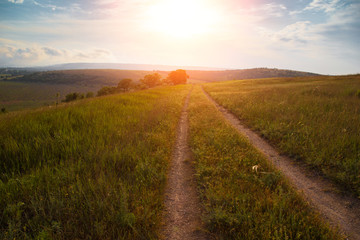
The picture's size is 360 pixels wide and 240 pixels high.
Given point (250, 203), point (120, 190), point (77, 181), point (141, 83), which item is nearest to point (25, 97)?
point (141, 83)

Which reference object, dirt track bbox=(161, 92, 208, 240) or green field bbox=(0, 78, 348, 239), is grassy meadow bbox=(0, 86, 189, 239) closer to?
green field bbox=(0, 78, 348, 239)

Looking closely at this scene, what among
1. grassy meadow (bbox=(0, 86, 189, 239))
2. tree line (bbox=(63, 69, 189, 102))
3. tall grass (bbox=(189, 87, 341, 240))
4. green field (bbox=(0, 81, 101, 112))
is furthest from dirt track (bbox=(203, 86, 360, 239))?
green field (bbox=(0, 81, 101, 112))

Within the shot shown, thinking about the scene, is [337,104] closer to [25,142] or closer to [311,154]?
[311,154]

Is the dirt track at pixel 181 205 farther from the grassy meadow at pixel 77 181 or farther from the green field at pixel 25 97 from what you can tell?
the green field at pixel 25 97

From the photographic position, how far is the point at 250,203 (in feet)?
10.9

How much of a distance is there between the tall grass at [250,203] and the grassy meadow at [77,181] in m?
1.14

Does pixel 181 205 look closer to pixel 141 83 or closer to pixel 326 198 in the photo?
pixel 326 198

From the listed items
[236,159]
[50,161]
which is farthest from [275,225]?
[50,161]

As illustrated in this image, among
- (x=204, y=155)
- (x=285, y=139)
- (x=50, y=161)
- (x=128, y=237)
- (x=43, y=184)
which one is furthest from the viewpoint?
(x=285, y=139)

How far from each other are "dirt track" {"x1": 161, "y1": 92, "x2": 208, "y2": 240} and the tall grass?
22cm

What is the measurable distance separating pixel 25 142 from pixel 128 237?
4994mm

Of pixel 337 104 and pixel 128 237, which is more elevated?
pixel 337 104

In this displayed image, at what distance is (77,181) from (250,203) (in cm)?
381

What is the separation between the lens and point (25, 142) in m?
5.17
